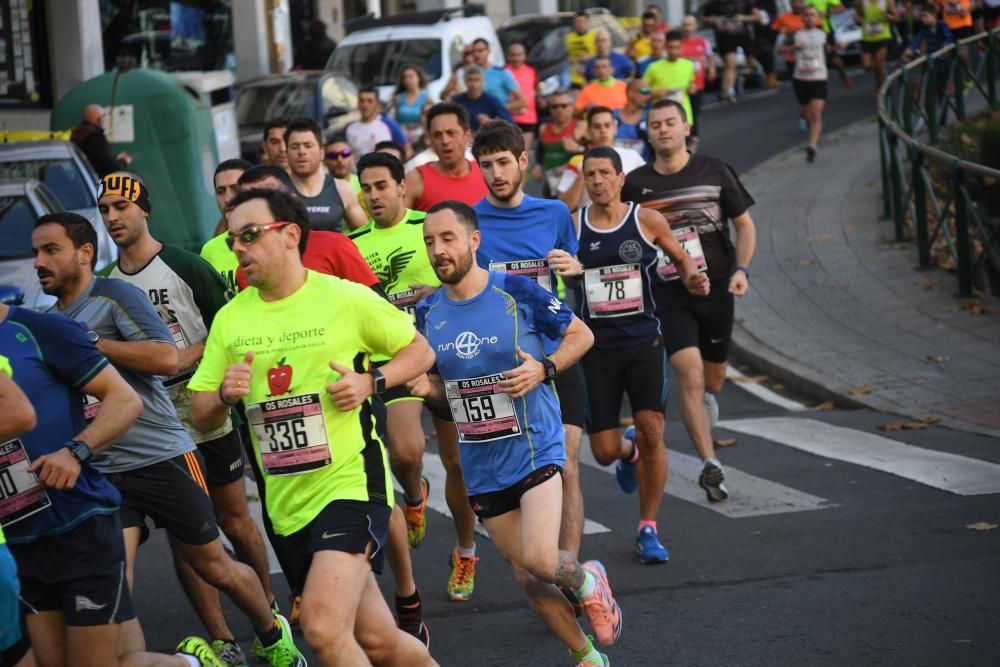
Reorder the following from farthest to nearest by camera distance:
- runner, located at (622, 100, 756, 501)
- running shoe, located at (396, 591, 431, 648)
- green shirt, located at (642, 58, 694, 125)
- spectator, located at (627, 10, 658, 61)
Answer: spectator, located at (627, 10, 658, 61) < green shirt, located at (642, 58, 694, 125) < runner, located at (622, 100, 756, 501) < running shoe, located at (396, 591, 431, 648)

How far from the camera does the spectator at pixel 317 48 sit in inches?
1128

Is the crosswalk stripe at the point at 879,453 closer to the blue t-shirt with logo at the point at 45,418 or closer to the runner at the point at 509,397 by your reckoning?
the runner at the point at 509,397

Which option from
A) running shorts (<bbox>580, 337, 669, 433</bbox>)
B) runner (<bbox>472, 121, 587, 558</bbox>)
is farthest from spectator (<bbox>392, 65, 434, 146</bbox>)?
runner (<bbox>472, 121, 587, 558</bbox>)

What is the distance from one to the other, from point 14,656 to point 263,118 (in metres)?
18.2

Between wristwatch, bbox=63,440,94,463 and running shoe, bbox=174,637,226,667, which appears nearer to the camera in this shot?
wristwatch, bbox=63,440,94,463

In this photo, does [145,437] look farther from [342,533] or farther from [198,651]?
[342,533]

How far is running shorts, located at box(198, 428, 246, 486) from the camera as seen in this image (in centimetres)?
707

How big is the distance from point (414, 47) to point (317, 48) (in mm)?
4109

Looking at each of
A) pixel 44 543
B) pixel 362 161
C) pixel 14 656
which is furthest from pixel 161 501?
pixel 362 161

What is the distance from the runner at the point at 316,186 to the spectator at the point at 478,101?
9208 millimetres

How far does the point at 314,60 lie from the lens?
28719mm

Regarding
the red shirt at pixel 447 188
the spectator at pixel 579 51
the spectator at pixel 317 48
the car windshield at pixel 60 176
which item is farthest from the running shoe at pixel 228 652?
the spectator at pixel 317 48

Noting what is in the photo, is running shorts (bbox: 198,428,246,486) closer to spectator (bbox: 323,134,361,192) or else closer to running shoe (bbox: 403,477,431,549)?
running shoe (bbox: 403,477,431,549)

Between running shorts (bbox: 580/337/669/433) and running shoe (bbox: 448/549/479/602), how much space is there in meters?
1.05
